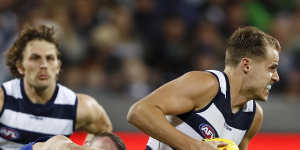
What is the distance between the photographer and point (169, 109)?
3254 mm

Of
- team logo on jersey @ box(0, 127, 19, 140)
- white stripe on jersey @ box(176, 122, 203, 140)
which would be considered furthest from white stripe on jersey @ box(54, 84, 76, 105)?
white stripe on jersey @ box(176, 122, 203, 140)

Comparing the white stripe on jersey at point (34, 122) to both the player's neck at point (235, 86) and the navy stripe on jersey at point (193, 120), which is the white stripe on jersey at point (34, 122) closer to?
the navy stripe on jersey at point (193, 120)

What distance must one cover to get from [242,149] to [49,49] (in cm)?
191

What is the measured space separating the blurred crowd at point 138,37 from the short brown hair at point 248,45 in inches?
168

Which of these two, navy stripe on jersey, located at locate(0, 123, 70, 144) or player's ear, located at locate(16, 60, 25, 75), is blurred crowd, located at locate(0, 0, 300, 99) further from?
navy stripe on jersey, located at locate(0, 123, 70, 144)

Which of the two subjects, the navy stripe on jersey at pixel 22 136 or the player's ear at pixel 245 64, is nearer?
the player's ear at pixel 245 64

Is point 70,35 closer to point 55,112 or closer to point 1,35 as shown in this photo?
point 1,35

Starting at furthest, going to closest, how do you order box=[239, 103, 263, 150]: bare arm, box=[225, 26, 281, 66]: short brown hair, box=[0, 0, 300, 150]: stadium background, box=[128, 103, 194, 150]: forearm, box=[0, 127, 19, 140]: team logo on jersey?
box=[0, 0, 300, 150]: stadium background → box=[0, 127, 19, 140]: team logo on jersey → box=[239, 103, 263, 150]: bare arm → box=[225, 26, 281, 66]: short brown hair → box=[128, 103, 194, 150]: forearm

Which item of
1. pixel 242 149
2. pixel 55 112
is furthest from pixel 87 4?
pixel 242 149

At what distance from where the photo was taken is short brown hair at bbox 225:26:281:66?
3514mm

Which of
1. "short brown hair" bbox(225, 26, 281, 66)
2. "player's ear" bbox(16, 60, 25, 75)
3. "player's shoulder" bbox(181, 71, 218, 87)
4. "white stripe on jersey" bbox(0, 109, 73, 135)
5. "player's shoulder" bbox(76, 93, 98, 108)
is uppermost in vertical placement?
"short brown hair" bbox(225, 26, 281, 66)

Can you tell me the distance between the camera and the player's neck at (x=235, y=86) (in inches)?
142

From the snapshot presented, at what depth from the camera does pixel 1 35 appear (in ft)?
25.7

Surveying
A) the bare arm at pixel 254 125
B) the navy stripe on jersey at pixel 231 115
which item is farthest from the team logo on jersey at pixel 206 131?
the bare arm at pixel 254 125
